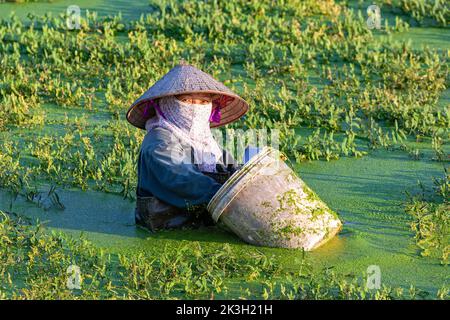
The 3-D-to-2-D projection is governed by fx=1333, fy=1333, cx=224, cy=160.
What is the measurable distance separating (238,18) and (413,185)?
3455 millimetres

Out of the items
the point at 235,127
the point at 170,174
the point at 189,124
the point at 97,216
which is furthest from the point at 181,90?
the point at 235,127

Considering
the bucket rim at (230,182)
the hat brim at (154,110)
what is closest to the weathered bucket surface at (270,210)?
the bucket rim at (230,182)

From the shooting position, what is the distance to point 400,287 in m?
7.16

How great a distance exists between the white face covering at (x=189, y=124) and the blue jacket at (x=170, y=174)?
0.18 feet

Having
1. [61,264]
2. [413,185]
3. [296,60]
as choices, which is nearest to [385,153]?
[413,185]

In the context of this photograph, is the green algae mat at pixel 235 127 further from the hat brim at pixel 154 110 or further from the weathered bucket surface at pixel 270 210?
the hat brim at pixel 154 110

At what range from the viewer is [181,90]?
7891mm

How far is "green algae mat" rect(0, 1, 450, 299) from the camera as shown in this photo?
7.26 metres

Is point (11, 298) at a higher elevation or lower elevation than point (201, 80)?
lower

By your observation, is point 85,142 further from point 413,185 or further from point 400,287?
point 400,287

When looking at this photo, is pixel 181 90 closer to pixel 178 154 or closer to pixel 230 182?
pixel 178 154

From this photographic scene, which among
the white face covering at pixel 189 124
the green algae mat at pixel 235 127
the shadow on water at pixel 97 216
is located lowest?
the shadow on water at pixel 97 216

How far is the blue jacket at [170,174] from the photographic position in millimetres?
7699

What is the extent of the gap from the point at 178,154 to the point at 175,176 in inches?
8.2
